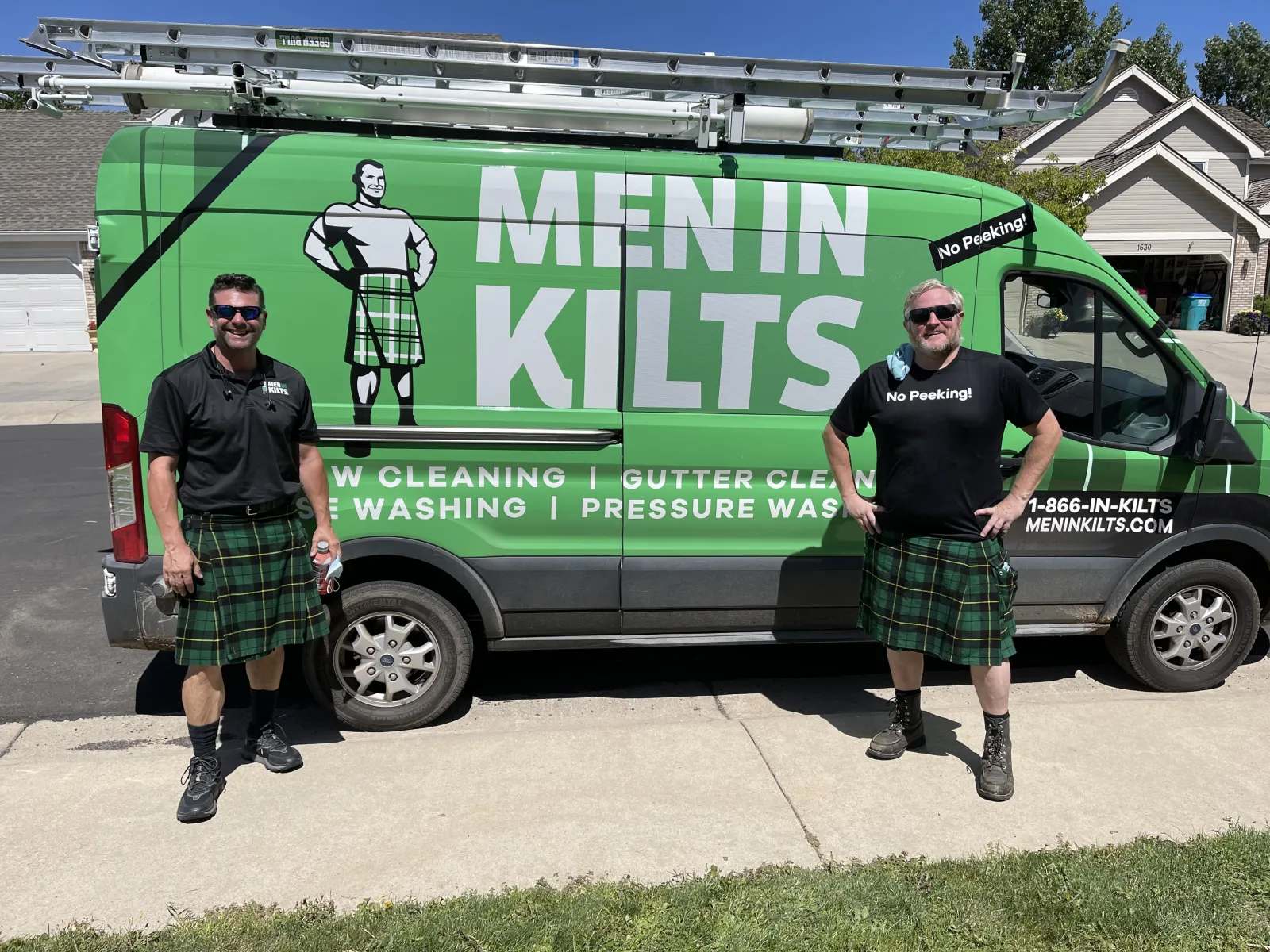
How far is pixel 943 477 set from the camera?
3365 millimetres

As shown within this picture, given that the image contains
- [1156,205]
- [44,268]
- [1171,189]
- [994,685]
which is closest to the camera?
[994,685]

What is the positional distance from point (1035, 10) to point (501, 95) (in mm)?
48925

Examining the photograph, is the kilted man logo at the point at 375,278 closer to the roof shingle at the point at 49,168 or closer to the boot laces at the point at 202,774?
the boot laces at the point at 202,774

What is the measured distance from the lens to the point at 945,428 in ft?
10.9

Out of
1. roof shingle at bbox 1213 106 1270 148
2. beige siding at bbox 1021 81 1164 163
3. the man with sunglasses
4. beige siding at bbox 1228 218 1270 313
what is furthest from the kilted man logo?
roof shingle at bbox 1213 106 1270 148

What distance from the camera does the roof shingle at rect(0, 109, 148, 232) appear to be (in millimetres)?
19984

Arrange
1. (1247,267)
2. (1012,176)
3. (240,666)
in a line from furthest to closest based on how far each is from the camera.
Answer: (1247,267) → (1012,176) → (240,666)

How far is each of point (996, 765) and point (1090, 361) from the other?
1840mm

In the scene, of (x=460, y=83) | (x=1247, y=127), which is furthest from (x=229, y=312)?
(x=1247, y=127)

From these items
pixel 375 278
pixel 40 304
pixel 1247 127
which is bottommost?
pixel 375 278

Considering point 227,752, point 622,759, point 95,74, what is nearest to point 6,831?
point 227,752

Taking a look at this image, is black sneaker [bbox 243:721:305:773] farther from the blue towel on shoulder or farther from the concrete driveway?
the concrete driveway

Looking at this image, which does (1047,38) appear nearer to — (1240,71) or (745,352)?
(1240,71)

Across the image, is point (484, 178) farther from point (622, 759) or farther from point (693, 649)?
point (693, 649)
